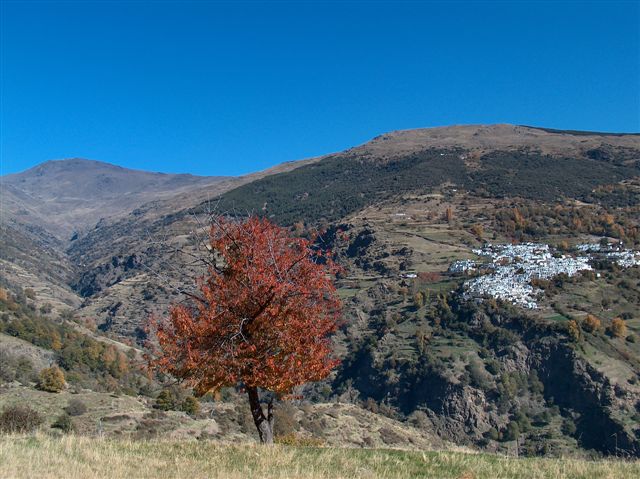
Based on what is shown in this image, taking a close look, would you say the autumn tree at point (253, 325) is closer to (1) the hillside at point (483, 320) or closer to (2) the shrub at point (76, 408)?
(1) the hillside at point (483, 320)

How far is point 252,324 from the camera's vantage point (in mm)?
12867

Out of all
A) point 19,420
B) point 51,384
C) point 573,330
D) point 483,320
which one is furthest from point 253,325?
point 483,320

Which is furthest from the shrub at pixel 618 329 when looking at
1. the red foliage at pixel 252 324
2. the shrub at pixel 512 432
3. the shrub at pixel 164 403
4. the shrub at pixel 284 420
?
the red foliage at pixel 252 324

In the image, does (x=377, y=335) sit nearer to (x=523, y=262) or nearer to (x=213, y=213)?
(x=523, y=262)

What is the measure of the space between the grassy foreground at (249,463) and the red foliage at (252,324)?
175 centimetres

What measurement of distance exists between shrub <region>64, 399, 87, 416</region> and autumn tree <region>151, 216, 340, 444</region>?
80.1ft

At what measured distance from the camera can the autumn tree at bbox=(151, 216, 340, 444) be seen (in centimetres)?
1259

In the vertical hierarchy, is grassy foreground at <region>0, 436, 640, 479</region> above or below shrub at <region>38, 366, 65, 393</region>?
above

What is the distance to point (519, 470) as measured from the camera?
9680 millimetres

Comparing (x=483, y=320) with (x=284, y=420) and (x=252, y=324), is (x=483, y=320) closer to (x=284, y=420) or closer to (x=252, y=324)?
(x=284, y=420)

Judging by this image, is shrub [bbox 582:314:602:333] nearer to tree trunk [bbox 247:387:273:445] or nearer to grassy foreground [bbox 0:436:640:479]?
tree trunk [bbox 247:387:273:445]

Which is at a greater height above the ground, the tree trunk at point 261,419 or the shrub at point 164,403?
the tree trunk at point 261,419

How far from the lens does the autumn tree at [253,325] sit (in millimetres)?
12594

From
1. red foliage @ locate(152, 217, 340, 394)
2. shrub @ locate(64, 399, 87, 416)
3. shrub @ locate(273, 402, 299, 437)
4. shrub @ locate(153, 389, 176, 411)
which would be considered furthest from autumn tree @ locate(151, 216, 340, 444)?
shrub @ locate(153, 389, 176, 411)
